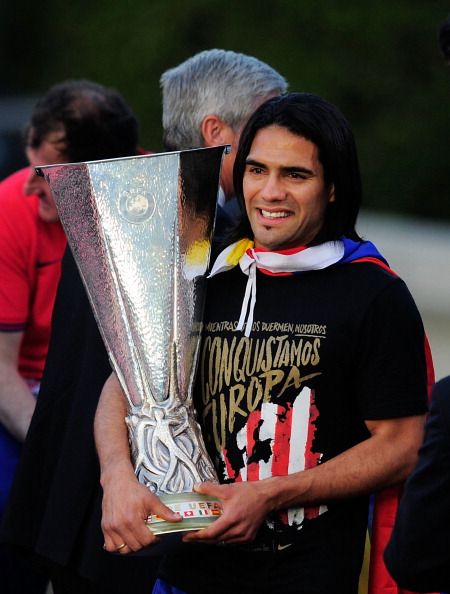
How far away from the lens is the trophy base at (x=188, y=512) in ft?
9.27

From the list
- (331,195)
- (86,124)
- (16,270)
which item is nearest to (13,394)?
(16,270)

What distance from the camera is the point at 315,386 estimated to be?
3.04 m

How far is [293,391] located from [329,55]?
10566 millimetres

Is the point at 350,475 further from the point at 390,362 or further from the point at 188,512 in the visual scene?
the point at 188,512

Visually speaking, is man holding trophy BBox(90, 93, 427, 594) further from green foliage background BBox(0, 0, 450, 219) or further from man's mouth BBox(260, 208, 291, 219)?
green foliage background BBox(0, 0, 450, 219)

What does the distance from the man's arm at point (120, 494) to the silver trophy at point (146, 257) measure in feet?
0.16

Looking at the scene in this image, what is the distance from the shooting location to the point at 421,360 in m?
3.03

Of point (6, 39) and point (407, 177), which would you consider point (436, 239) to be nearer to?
point (407, 177)

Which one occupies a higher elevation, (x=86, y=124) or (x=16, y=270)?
(x=86, y=124)

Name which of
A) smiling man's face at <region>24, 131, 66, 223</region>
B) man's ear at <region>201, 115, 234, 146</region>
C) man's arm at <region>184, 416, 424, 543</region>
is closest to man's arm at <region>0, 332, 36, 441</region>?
smiling man's face at <region>24, 131, 66, 223</region>

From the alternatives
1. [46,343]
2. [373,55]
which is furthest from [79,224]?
[373,55]

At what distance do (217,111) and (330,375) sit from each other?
44.5 inches

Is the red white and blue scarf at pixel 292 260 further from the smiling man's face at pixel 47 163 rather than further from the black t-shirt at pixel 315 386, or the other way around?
the smiling man's face at pixel 47 163

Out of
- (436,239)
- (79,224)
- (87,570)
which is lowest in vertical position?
(436,239)
